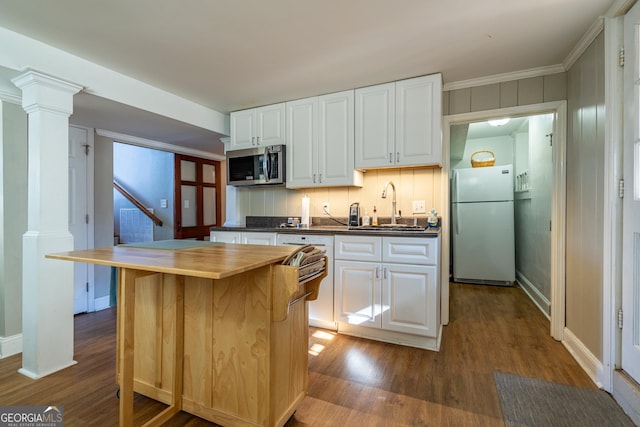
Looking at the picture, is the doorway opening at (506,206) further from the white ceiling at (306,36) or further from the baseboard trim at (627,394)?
the baseboard trim at (627,394)

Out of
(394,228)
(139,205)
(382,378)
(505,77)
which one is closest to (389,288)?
(394,228)

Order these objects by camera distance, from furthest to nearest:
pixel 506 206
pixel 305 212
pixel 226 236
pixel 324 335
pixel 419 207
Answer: pixel 506 206, pixel 305 212, pixel 226 236, pixel 419 207, pixel 324 335

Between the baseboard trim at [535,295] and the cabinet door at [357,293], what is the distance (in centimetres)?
193

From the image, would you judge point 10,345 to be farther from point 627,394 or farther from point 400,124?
point 627,394

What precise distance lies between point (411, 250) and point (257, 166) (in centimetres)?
189

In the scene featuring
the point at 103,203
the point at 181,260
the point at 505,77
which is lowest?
the point at 181,260

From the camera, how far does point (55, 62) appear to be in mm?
2178

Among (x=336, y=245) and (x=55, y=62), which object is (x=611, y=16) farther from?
(x=55, y=62)

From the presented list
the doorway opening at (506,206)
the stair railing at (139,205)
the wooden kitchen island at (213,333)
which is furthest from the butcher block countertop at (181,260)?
the stair railing at (139,205)

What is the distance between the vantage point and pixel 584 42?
81.4 inches

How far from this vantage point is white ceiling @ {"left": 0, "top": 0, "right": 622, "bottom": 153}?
175 cm

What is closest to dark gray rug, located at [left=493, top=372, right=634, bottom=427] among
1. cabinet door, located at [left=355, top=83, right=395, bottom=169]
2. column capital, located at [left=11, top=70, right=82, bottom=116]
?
cabinet door, located at [left=355, top=83, right=395, bottom=169]

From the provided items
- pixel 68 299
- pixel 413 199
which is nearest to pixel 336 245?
pixel 413 199

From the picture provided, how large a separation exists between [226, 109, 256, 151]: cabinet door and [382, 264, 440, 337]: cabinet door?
2095 millimetres
